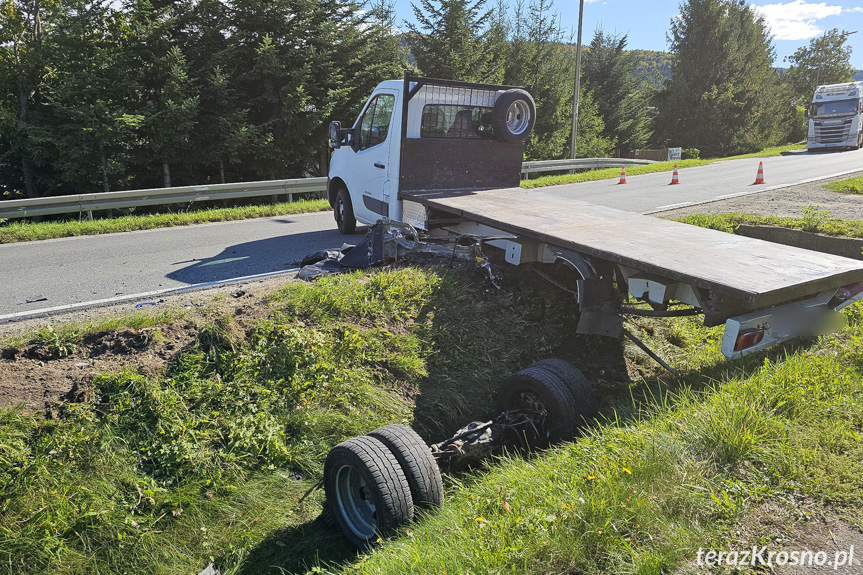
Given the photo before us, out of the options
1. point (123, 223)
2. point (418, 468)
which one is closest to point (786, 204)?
point (418, 468)

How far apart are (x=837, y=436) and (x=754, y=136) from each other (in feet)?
151

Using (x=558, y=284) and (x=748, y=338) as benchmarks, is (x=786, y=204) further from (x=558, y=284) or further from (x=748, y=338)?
(x=748, y=338)

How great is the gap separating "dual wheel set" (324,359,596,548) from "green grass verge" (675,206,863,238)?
581 cm

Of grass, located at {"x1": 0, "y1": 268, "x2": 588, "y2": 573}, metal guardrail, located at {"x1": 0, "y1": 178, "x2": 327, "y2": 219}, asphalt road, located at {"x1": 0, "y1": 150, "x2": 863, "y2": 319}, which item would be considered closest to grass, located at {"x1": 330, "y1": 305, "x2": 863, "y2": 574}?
grass, located at {"x1": 0, "y1": 268, "x2": 588, "y2": 573}

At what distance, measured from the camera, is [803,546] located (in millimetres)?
2566

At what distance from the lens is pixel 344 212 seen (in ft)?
32.1

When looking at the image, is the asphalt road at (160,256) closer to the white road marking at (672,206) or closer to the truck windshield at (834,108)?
the white road marking at (672,206)

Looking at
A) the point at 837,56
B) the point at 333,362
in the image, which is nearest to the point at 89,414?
the point at 333,362

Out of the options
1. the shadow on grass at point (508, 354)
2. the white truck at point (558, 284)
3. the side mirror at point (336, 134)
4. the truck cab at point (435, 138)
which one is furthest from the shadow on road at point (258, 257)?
the shadow on grass at point (508, 354)

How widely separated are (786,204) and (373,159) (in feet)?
27.9

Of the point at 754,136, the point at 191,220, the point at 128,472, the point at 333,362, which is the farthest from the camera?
the point at 754,136

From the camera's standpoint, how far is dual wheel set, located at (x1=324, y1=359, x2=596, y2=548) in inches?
136

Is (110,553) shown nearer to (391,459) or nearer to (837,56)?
(391,459)

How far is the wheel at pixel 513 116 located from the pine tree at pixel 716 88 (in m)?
39.6
